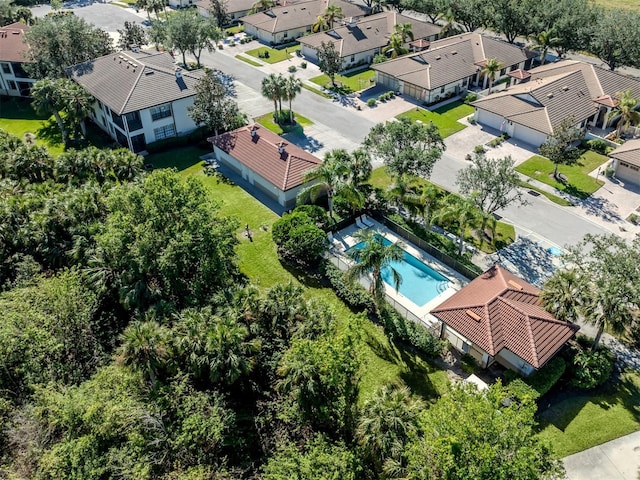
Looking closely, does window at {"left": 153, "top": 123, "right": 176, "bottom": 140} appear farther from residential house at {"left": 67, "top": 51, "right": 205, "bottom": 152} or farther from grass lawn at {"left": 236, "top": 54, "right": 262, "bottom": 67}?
grass lawn at {"left": 236, "top": 54, "right": 262, "bottom": 67}

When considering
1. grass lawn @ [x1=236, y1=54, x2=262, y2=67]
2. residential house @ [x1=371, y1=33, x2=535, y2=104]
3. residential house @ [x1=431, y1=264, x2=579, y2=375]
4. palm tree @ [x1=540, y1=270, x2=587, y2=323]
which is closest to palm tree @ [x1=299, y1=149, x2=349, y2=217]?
residential house @ [x1=431, y1=264, x2=579, y2=375]

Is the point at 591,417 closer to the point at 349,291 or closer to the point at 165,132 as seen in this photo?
the point at 349,291

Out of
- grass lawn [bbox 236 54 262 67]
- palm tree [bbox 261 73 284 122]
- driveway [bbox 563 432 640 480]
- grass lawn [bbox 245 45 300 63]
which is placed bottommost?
driveway [bbox 563 432 640 480]

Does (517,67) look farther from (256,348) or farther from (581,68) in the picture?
(256,348)

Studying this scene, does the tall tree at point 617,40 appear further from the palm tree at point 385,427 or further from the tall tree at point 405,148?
the palm tree at point 385,427

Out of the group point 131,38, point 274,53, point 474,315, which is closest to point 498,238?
point 474,315

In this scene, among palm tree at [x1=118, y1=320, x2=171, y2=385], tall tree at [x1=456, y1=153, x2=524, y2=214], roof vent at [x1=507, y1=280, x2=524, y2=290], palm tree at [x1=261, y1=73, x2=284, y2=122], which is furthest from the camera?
palm tree at [x1=261, y1=73, x2=284, y2=122]

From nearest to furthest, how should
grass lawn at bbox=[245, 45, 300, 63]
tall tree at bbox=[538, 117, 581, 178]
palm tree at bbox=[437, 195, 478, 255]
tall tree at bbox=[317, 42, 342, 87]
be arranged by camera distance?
palm tree at bbox=[437, 195, 478, 255] → tall tree at bbox=[538, 117, 581, 178] → tall tree at bbox=[317, 42, 342, 87] → grass lawn at bbox=[245, 45, 300, 63]
